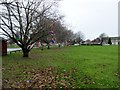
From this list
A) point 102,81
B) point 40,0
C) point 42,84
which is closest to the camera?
point 42,84

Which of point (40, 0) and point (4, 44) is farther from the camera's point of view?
point (4, 44)

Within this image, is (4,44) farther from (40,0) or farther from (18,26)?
(40,0)

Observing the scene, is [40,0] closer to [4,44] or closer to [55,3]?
[55,3]

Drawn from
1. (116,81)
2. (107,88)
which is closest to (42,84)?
(107,88)

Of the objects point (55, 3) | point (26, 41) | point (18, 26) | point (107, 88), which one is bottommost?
point (107, 88)

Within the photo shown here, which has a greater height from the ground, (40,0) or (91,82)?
(40,0)

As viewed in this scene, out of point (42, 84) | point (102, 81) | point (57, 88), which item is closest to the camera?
point (57, 88)

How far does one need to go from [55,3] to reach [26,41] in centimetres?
568

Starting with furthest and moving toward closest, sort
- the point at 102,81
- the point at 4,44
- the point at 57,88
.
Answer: the point at 4,44, the point at 102,81, the point at 57,88

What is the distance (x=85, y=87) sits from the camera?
9234 mm

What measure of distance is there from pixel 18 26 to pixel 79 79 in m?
19.5

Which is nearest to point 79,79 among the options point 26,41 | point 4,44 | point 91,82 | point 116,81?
point 91,82

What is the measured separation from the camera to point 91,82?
10242mm

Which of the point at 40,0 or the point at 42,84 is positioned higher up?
the point at 40,0
